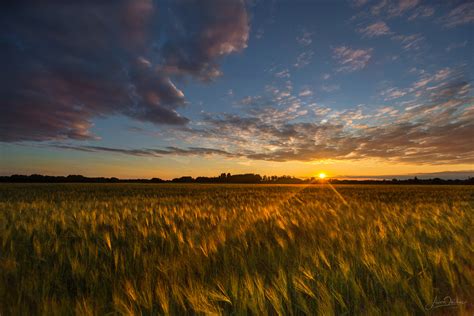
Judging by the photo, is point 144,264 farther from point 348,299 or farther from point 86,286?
point 348,299

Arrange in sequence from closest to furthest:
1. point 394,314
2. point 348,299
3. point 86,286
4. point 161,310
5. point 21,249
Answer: point 394,314 → point 161,310 → point 348,299 → point 86,286 → point 21,249

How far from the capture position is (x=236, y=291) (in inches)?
60.9

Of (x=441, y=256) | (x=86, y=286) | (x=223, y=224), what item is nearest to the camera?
(x=86, y=286)

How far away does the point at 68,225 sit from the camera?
3.86 m

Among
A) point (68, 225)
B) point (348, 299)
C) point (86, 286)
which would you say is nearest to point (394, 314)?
point (348, 299)

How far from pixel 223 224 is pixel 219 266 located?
4.92 feet

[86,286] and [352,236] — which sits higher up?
[352,236]

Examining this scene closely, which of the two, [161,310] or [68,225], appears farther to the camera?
[68,225]

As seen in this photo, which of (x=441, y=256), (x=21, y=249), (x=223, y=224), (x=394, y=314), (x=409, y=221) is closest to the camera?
(x=394, y=314)

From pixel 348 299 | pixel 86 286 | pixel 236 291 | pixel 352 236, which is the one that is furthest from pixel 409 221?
pixel 86 286

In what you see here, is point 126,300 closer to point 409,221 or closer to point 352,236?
point 352,236

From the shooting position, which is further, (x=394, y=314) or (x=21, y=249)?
(x=21, y=249)

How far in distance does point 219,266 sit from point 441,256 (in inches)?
74.1

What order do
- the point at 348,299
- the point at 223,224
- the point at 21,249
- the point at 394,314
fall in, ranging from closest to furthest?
the point at 394,314
the point at 348,299
the point at 21,249
the point at 223,224
